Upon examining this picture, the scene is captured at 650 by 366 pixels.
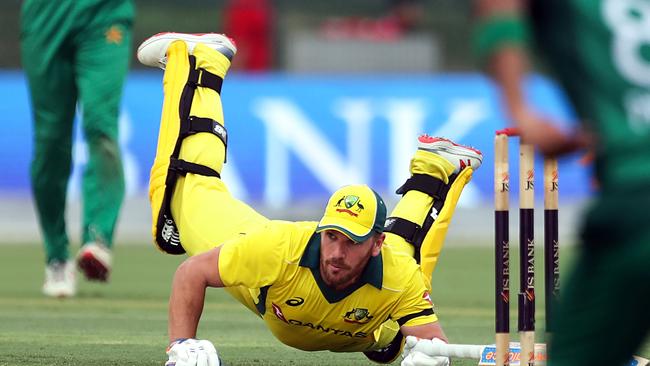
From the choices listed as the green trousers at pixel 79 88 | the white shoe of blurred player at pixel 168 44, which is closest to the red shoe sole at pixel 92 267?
the green trousers at pixel 79 88

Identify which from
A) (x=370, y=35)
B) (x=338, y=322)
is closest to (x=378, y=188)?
(x=370, y=35)

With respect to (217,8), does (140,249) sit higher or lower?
lower

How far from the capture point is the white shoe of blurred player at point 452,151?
6301 millimetres

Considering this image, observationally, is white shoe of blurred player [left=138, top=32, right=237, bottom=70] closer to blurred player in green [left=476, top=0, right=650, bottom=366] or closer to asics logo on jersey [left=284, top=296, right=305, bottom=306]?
asics logo on jersey [left=284, top=296, right=305, bottom=306]

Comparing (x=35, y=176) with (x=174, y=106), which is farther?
(x=35, y=176)

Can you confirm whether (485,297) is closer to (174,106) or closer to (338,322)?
(174,106)

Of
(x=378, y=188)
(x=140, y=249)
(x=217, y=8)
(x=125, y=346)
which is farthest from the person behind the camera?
(x=217, y=8)

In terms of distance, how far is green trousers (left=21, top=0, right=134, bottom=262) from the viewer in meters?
7.76

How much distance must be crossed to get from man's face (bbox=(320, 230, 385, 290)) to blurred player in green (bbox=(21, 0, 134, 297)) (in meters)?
2.94

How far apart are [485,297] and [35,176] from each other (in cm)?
277

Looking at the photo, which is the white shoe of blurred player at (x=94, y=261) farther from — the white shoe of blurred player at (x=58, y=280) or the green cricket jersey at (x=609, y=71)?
the green cricket jersey at (x=609, y=71)

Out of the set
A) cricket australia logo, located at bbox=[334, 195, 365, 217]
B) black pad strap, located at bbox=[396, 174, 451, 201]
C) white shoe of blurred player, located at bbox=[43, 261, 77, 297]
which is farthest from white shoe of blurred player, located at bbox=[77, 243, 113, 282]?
cricket australia logo, located at bbox=[334, 195, 365, 217]

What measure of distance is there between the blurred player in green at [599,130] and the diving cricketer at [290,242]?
6.80 feet

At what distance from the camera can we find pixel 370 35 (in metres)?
17.3
